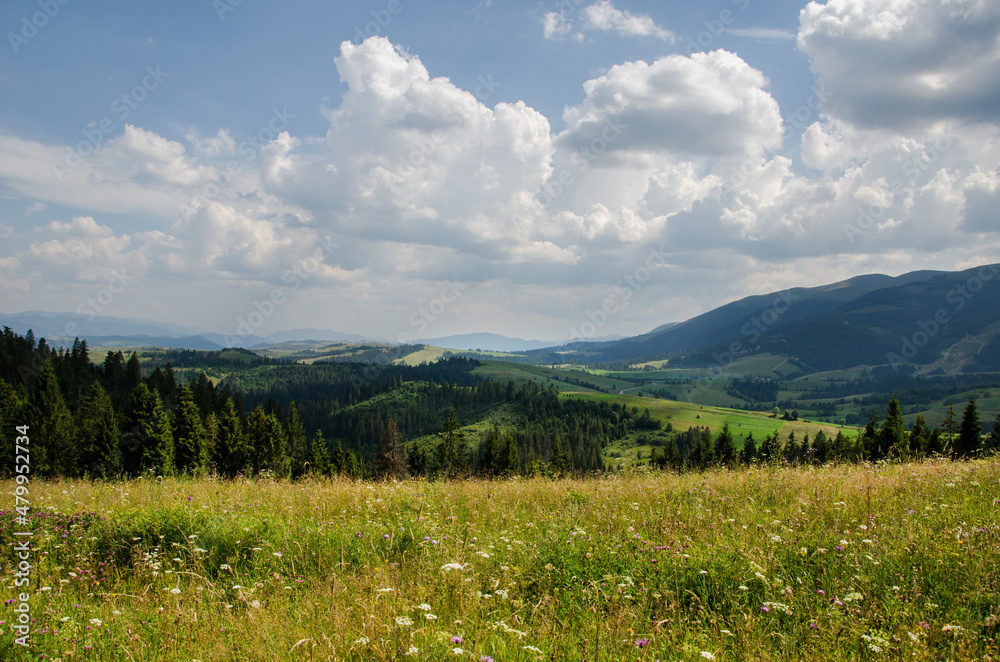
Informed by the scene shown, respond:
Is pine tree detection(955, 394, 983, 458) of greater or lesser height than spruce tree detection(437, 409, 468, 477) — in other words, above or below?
above

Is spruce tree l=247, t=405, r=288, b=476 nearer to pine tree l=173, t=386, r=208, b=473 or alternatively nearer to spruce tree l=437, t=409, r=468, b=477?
pine tree l=173, t=386, r=208, b=473

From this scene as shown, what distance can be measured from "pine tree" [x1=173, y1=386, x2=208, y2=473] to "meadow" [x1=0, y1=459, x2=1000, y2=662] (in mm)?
47149

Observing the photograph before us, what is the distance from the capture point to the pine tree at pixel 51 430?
45312 millimetres

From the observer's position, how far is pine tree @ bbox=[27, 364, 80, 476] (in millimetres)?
45312

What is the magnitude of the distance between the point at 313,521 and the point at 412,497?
75.8 inches

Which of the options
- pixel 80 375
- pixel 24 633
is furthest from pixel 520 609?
pixel 80 375

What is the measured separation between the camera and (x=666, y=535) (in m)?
6.36

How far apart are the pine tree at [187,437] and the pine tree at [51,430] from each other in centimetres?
822

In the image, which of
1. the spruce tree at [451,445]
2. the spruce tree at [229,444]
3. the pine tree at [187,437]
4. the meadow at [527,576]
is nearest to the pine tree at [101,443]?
the pine tree at [187,437]

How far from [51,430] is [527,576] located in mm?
61362

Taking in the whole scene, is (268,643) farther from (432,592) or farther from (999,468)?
(999,468)

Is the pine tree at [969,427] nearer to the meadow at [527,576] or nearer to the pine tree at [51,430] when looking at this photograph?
the meadow at [527,576]

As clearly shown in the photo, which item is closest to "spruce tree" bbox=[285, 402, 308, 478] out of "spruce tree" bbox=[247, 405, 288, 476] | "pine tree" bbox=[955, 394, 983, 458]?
"spruce tree" bbox=[247, 405, 288, 476]

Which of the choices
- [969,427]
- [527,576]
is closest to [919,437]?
[969,427]
